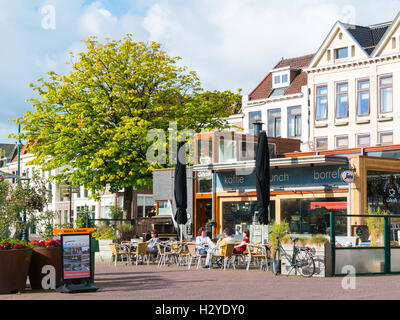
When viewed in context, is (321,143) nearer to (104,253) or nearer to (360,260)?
(104,253)

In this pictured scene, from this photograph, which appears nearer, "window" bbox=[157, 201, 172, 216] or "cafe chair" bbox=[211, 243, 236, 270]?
"cafe chair" bbox=[211, 243, 236, 270]

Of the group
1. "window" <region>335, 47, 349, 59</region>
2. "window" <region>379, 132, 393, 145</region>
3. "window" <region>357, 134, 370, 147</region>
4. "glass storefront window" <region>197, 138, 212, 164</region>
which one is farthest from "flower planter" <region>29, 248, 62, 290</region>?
"window" <region>335, 47, 349, 59</region>

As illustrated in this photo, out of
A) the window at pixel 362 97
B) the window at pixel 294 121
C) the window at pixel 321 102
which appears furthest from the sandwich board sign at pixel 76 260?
the window at pixel 294 121

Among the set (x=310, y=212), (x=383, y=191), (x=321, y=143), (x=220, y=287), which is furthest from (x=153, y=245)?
(x=321, y=143)

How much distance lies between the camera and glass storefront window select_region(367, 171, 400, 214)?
2656 centimetres

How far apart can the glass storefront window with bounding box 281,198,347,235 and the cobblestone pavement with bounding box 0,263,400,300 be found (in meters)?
6.46

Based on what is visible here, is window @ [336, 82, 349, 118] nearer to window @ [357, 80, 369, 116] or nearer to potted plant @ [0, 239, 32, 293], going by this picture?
window @ [357, 80, 369, 116]

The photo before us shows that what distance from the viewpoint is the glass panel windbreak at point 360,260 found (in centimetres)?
1975

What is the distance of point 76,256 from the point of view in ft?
53.1

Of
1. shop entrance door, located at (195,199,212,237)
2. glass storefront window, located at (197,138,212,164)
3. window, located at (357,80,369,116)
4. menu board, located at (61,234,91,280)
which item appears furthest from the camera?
Answer: window, located at (357,80,369,116)

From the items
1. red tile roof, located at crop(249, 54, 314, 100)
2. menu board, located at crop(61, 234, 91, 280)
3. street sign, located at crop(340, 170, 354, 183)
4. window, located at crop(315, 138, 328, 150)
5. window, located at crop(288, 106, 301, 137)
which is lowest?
menu board, located at crop(61, 234, 91, 280)

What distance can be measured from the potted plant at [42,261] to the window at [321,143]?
31166 mm

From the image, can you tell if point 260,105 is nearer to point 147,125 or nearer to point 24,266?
point 147,125

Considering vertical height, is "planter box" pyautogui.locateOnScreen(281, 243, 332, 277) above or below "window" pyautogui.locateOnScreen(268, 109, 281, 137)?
below
